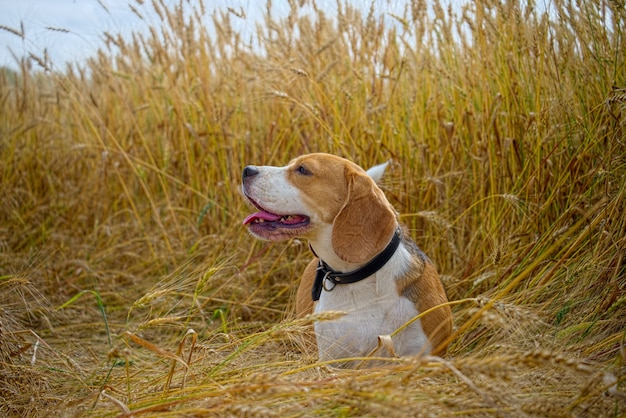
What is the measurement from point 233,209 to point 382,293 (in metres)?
1.91

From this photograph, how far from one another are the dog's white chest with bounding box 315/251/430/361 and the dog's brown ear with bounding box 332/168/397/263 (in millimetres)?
153

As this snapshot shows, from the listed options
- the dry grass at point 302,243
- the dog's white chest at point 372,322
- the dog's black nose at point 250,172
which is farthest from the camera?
the dog's black nose at point 250,172

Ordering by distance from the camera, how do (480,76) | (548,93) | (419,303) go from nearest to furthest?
(419,303) < (548,93) < (480,76)

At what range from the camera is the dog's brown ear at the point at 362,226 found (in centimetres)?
303

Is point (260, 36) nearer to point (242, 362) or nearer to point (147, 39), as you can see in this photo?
point (147, 39)

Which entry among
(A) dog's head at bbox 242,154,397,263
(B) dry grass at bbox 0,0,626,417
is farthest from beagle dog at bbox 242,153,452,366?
(B) dry grass at bbox 0,0,626,417

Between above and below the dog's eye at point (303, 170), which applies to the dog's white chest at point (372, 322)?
below

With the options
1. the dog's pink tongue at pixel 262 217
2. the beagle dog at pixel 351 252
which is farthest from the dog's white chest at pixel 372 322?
the dog's pink tongue at pixel 262 217

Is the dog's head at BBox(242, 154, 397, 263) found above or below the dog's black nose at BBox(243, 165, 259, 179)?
below

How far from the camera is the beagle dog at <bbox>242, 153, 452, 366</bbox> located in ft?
9.95

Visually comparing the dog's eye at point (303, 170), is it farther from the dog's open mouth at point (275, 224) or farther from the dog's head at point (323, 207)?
the dog's open mouth at point (275, 224)

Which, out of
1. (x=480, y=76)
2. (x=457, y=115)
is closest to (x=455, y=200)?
(x=457, y=115)

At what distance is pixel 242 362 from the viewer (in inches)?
109

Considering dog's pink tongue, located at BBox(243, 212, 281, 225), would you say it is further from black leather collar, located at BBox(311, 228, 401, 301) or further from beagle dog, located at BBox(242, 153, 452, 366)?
black leather collar, located at BBox(311, 228, 401, 301)
